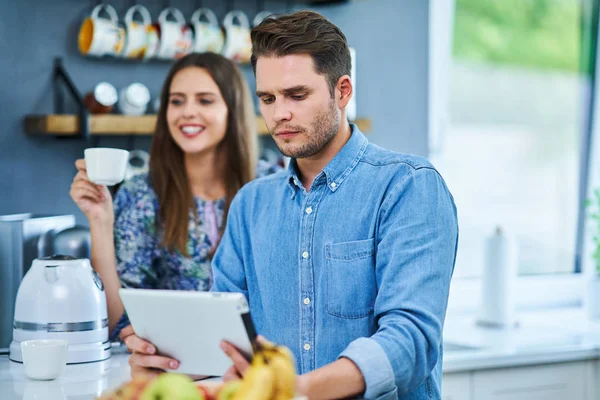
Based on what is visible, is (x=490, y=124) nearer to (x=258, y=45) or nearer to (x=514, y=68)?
(x=514, y=68)

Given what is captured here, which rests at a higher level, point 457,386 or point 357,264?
point 357,264

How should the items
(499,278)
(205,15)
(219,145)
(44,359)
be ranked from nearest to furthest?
(44,359)
(219,145)
(205,15)
(499,278)

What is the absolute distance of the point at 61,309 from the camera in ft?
6.31

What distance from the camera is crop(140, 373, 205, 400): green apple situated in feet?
3.14

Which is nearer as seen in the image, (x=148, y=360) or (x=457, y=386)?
(x=148, y=360)

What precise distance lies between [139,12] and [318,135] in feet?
4.90

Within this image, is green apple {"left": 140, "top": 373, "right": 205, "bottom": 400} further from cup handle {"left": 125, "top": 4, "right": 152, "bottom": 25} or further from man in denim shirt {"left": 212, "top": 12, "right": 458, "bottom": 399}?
cup handle {"left": 125, "top": 4, "right": 152, "bottom": 25}

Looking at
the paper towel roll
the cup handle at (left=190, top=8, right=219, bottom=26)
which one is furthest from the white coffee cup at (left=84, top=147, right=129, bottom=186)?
the paper towel roll

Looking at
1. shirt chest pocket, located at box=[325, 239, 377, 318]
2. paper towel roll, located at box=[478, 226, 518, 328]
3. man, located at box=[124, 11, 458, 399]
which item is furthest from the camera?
paper towel roll, located at box=[478, 226, 518, 328]

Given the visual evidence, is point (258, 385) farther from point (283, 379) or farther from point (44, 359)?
point (44, 359)

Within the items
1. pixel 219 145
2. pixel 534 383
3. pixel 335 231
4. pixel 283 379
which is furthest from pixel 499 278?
pixel 283 379

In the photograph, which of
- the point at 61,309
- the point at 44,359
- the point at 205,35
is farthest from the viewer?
the point at 205,35

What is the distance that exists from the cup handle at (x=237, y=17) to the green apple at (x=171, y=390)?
81.3 inches

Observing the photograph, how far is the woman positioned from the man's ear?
0.92 metres
